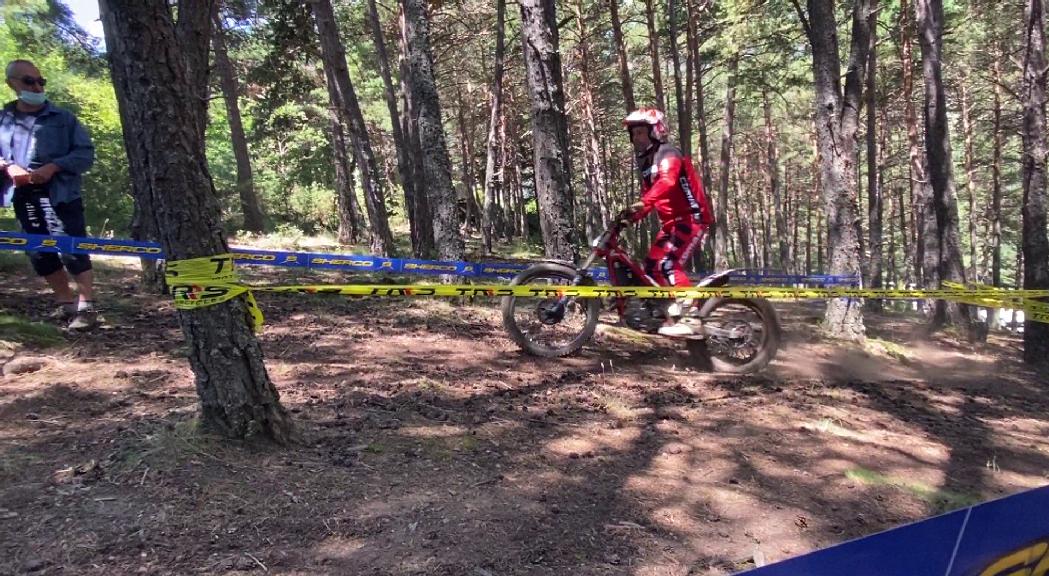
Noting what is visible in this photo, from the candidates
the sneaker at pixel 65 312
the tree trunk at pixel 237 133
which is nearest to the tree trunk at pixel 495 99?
the tree trunk at pixel 237 133

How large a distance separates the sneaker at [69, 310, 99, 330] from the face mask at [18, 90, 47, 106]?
1.73 m

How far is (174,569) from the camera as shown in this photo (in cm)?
244

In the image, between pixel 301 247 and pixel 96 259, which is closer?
pixel 96 259

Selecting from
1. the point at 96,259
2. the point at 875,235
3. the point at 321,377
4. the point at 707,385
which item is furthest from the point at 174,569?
the point at 875,235

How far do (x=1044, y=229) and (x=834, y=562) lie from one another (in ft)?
27.4

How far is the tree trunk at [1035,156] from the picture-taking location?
781cm

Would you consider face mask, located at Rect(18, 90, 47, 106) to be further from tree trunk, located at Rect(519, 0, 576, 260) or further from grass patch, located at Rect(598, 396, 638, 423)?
grass patch, located at Rect(598, 396, 638, 423)

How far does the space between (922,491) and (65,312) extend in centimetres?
682

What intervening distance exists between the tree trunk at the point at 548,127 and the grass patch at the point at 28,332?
463 centimetres

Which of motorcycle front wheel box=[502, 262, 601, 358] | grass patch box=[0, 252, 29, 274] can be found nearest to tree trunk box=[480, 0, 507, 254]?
grass patch box=[0, 252, 29, 274]

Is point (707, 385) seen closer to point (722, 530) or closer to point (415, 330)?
point (722, 530)

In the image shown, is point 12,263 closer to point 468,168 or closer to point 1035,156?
point 1035,156

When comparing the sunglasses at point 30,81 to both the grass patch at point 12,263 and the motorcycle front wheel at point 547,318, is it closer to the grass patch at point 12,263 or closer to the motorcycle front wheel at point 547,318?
the grass patch at point 12,263

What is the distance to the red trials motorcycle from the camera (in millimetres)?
5922
